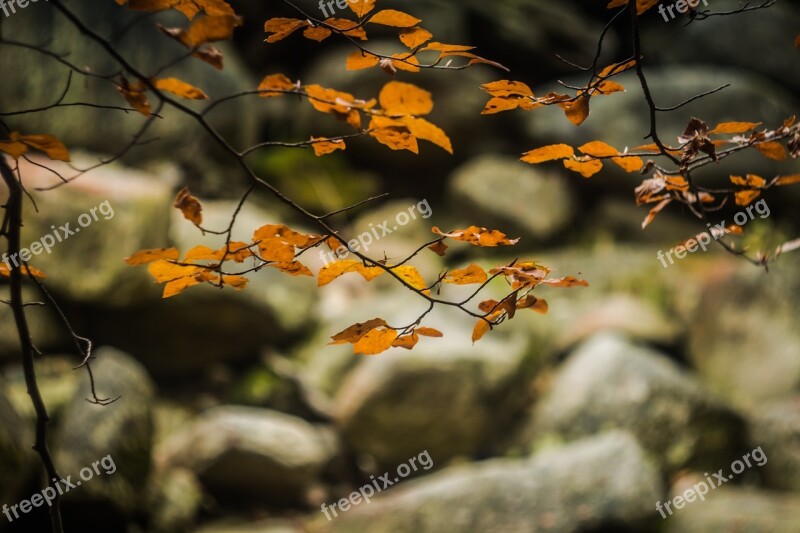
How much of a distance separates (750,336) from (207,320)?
486 centimetres

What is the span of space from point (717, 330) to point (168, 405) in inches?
199

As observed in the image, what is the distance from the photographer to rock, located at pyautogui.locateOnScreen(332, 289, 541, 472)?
4559 millimetres

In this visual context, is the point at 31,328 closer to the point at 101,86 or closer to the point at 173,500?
the point at 173,500

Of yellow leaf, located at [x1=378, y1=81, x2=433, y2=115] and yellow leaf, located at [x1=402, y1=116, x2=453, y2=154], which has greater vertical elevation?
yellow leaf, located at [x1=378, y1=81, x2=433, y2=115]

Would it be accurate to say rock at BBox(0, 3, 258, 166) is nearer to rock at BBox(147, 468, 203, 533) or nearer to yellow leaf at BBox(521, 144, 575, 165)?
rock at BBox(147, 468, 203, 533)

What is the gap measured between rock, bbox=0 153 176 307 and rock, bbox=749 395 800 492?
4.93 meters

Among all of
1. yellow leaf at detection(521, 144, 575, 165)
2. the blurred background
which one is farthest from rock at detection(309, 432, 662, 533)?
yellow leaf at detection(521, 144, 575, 165)

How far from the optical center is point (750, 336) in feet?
16.8

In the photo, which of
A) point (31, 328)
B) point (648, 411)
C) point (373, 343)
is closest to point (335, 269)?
point (373, 343)

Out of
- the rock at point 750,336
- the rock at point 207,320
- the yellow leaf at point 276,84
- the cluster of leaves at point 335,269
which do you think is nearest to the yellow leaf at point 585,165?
→ the cluster of leaves at point 335,269

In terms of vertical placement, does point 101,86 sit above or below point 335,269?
above

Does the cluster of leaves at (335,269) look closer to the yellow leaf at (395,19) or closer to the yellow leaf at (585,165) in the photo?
the yellow leaf at (585,165)

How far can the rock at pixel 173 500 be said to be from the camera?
3.75 meters

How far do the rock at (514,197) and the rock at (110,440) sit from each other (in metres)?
4.47
